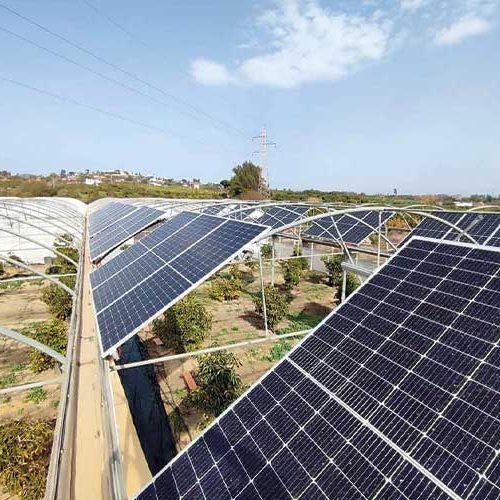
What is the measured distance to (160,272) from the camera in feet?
31.6

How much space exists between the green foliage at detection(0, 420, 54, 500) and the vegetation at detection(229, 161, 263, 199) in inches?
3089

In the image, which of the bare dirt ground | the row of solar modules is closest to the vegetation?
the bare dirt ground

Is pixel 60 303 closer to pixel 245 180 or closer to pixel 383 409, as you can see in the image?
pixel 383 409

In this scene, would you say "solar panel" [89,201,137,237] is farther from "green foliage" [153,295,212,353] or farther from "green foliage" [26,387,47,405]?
"green foliage" [26,387,47,405]

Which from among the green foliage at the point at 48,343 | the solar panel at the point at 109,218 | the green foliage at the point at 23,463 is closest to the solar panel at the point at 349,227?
the solar panel at the point at 109,218

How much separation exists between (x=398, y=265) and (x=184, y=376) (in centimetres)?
1102

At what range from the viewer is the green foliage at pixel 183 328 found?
1610cm

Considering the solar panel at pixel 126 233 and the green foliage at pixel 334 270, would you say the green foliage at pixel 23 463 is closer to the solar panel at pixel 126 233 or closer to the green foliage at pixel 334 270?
the solar panel at pixel 126 233

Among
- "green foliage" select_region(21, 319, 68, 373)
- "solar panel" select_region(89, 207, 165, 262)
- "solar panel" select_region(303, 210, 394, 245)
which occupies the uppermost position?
"solar panel" select_region(89, 207, 165, 262)

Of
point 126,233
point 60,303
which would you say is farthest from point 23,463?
point 60,303

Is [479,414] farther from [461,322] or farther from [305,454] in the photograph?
[305,454]

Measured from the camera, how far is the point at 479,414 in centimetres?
360

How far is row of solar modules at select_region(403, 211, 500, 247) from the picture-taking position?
1623 cm

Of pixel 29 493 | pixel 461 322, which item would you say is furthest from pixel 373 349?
pixel 29 493
